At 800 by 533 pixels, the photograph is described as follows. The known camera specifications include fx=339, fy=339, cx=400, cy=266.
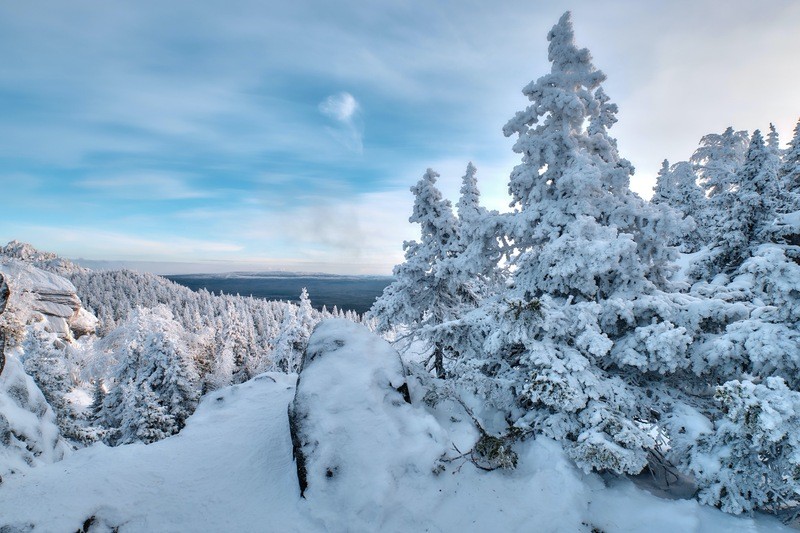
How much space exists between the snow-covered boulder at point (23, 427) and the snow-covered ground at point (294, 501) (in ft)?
8.69

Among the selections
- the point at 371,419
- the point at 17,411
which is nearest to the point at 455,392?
the point at 371,419

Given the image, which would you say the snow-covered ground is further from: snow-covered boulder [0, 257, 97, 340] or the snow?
snow-covered boulder [0, 257, 97, 340]

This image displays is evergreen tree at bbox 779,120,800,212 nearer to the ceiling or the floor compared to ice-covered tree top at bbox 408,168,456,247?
nearer to the ceiling

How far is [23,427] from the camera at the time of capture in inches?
433

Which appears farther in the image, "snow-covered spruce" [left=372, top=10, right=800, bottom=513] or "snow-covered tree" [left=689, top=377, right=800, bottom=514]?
"snow-covered spruce" [left=372, top=10, right=800, bottom=513]

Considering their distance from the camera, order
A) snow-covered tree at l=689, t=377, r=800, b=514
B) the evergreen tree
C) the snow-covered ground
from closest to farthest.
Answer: snow-covered tree at l=689, t=377, r=800, b=514
the snow-covered ground
the evergreen tree

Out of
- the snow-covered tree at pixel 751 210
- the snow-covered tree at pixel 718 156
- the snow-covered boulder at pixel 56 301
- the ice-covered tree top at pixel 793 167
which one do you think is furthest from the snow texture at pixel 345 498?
the snow-covered boulder at pixel 56 301

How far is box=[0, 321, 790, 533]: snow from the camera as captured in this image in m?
6.16

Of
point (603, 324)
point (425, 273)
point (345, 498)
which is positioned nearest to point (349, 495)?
point (345, 498)

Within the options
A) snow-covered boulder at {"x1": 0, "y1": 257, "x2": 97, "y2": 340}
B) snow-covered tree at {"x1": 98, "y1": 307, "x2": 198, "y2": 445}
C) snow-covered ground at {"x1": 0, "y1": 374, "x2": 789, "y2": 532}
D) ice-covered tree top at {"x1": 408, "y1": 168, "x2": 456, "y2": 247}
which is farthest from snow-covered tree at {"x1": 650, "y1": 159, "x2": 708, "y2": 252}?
snow-covered boulder at {"x1": 0, "y1": 257, "x2": 97, "y2": 340}

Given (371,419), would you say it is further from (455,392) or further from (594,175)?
(594,175)

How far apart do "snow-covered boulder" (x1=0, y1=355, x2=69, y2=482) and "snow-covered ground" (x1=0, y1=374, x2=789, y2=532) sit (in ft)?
8.69

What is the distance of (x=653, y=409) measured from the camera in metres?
7.54

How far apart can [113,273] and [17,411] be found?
225 m
